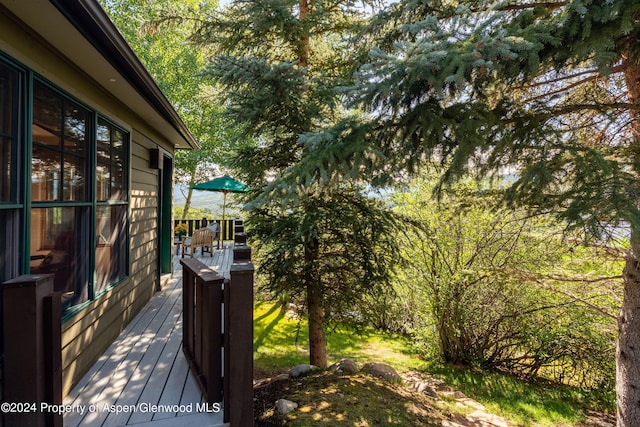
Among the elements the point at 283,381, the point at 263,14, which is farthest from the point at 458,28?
the point at 283,381

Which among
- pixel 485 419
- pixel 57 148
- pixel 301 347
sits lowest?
pixel 301 347

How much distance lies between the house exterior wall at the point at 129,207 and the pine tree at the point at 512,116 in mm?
1897

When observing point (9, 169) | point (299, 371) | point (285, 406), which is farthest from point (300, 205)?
point (9, 169)

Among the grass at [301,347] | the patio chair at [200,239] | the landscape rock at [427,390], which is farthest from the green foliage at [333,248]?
the patio chair at [200,239]

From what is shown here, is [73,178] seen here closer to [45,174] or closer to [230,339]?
[45,174]

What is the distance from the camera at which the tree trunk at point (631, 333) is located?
3.02 meters

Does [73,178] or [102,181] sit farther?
[102,181]

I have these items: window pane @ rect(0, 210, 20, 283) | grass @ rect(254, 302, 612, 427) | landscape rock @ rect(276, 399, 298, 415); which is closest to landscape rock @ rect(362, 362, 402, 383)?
grass @ rect(254, 302, 612, 427)

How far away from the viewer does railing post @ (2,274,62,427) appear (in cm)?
154

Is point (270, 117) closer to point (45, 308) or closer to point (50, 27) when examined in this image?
point (50, 27)

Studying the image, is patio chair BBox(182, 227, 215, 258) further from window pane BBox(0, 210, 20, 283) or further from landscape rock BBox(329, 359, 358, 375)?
window pane BBox(0, 210, 20, 283)

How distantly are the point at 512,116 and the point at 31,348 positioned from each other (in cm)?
370

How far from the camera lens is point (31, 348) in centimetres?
157

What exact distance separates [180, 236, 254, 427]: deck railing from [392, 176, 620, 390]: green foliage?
3.14m
